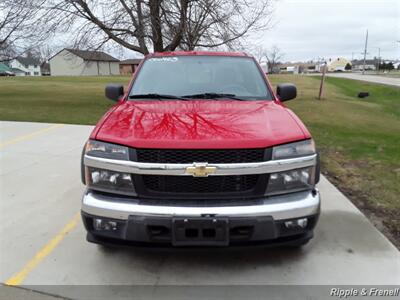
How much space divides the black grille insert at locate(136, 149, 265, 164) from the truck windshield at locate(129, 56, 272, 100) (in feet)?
3.99

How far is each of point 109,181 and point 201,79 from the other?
5.80 feet

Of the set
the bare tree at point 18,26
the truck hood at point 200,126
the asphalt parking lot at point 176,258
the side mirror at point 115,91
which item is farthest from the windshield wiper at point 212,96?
the bare tree at point 18,26

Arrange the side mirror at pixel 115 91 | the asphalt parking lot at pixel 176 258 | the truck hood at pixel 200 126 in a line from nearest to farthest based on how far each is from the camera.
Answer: the truck hood at pixel 200 126 → the asphalt parking lot at pixel 176 258 → the side mirror at pixel 115 91

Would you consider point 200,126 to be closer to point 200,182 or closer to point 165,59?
point 200,182

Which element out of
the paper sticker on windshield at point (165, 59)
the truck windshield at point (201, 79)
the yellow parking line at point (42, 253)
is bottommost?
the yellow parking line at point (42, 253)

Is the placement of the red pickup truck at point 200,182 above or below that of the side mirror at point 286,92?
below

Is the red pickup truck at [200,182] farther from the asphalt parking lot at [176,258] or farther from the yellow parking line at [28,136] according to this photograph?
the yellow parking line at [28,136]

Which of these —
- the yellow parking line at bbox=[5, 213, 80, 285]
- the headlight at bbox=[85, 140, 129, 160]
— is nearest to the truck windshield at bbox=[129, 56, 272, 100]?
the headlight at bbox=[85, 140, 129, 160]

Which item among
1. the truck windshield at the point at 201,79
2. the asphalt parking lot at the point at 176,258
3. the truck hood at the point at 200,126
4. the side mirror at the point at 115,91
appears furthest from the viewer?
the side mirror at the point at 115,91

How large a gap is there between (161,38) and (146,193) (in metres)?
11.9

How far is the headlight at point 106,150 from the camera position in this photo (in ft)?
8.48

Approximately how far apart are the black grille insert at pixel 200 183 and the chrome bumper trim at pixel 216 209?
14 cm

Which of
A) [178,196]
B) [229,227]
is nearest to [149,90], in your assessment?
[178,196]

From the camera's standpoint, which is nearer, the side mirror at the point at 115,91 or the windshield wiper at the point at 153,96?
the windshield wiper at the point at 153,96
